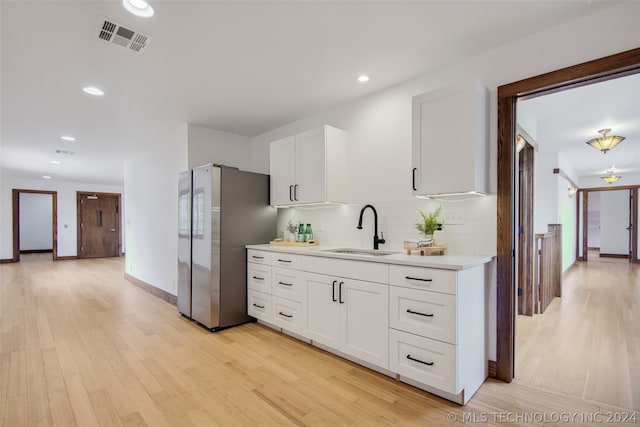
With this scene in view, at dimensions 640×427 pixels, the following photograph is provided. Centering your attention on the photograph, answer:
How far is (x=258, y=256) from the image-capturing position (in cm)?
354

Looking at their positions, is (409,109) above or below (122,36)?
below

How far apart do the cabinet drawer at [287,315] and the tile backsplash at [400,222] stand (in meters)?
0.85

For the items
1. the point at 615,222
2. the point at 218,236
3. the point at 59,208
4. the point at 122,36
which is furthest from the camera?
the point at 615,222

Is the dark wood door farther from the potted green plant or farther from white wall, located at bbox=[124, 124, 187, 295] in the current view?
the potted green plant

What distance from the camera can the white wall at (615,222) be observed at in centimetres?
966

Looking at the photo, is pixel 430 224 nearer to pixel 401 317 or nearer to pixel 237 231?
pixel 401 317

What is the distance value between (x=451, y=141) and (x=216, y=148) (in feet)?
10.7

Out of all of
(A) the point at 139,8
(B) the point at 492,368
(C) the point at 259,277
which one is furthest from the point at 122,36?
(B) the point at 492,368

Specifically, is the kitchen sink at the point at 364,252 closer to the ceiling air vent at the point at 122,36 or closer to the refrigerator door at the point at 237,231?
the refrigerator door at the point at 237,231

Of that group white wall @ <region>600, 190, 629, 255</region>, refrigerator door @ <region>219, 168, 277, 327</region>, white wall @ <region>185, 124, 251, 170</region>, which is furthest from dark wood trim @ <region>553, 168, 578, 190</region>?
white wall @ <region>185, 124, 251, 170</region>

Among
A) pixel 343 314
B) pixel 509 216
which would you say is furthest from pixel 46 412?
pixel 509 216

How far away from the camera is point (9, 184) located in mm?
8828

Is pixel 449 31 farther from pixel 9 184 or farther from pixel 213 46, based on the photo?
pixel 9 184

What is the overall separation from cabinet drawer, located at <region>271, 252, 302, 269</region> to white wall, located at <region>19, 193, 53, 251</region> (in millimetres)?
12475
